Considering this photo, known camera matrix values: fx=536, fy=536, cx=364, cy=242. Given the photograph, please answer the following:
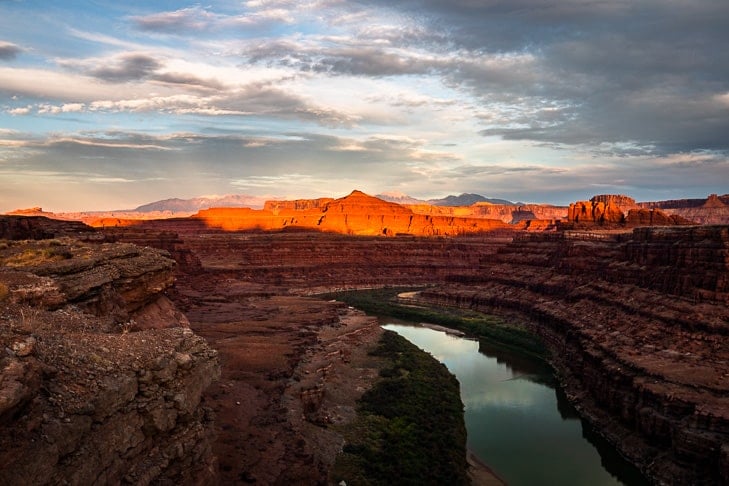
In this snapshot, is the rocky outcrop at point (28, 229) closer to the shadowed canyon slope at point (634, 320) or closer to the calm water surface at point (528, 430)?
the shadowed canyon slope at point (634, 320)

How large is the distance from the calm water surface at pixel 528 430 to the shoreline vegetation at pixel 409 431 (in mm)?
1261

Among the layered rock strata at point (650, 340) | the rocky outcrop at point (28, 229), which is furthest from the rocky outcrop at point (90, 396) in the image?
the rocky outcrop at point (28, 229)

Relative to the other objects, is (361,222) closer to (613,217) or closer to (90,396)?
(613,217)

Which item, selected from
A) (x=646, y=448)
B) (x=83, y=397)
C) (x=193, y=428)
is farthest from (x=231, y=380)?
(x=646, y=448)

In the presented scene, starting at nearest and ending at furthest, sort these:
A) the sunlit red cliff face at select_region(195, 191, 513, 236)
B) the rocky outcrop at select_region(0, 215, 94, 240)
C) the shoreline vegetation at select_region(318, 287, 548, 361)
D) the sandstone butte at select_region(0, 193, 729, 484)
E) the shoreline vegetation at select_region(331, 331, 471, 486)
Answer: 1. the sandstone butte at select_region(0, 193, 729, 484)
2. the shoreline vegetation at select_region(331, 331, 471, 486)
3. the rocky outcrop at select_region(0, 215, 94, 240)
4. the shoreline vegetation at select_region(318, 287, 548, 361)
5. the sunlit red cliff face at select_region(195, 191, 513, 236)

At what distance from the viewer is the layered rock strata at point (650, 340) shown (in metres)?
20.0

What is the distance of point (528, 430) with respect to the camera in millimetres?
27359

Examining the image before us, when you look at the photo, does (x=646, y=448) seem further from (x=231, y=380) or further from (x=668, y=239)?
(x=668, y=239)

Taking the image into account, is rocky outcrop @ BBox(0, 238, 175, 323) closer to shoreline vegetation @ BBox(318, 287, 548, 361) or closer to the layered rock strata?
the layered rock strata

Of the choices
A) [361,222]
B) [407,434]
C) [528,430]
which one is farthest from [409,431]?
[361,222]

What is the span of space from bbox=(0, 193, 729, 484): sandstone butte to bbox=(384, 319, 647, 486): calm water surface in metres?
1.02

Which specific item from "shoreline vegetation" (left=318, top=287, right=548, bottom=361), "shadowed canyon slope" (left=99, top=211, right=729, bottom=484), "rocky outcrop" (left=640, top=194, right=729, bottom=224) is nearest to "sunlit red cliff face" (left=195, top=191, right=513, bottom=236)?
"rocky outcrop" (left=640, top=194, right=729, bottom=224)

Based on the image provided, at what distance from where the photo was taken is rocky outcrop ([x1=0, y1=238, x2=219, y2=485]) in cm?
816

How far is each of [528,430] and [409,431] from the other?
25.1ft
